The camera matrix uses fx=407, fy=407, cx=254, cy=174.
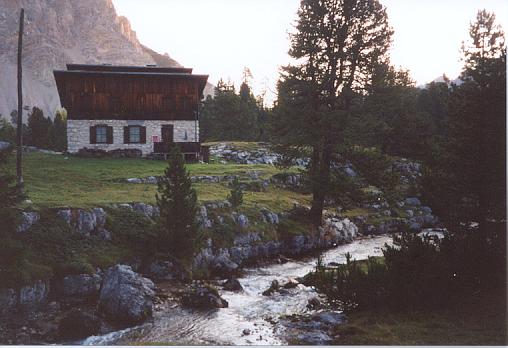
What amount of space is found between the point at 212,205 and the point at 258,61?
920 centimetres

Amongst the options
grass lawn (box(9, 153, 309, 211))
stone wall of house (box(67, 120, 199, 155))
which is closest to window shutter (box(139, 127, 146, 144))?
stone wall of house (box(67, 120, 199, 155))

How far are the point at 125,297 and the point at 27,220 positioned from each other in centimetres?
596

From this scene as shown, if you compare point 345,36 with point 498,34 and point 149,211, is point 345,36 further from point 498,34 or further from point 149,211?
point 149,211

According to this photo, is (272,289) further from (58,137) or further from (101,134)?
(58,137)

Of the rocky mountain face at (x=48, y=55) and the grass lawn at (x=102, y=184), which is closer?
the grass lawn at (x=102, y=184)

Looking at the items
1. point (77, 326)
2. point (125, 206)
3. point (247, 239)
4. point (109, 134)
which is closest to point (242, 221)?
point (247, 239)

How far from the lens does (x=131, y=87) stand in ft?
130

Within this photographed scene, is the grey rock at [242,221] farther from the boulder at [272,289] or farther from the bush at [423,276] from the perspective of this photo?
the bush at [423,276]

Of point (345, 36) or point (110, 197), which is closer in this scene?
point (110, 197)

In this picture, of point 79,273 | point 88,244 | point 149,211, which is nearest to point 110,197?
point 149,211

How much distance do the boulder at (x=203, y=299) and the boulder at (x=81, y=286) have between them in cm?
359

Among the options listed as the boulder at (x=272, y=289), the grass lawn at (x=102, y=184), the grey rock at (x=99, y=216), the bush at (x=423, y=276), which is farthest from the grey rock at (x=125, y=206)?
the bush at (x=423, y=276)

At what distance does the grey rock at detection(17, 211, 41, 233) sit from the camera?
53.1ft

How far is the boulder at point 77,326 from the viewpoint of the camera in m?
12.4
